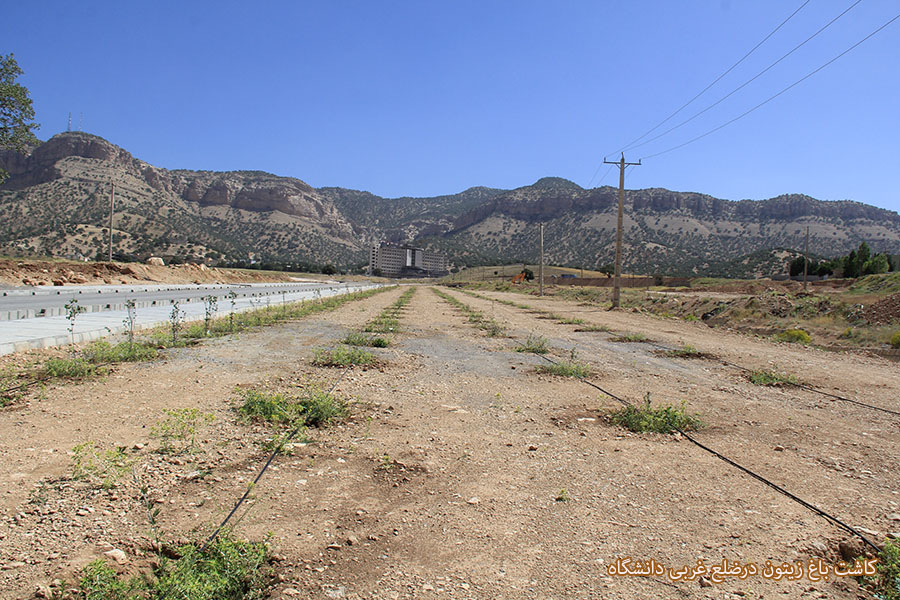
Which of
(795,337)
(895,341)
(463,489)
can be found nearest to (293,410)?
(463,489)

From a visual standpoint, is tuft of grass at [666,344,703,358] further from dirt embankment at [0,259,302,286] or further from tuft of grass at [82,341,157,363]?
dirt embankment at [0,259,302,286]

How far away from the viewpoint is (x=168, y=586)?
214cm

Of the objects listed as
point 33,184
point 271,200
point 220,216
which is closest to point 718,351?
point 33,184

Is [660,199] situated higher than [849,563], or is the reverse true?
[660,199]

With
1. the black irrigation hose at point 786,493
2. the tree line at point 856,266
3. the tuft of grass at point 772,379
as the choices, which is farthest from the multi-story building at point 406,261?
the black irrigation hose at point 786,493

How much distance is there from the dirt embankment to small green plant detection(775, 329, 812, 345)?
37.3 meters

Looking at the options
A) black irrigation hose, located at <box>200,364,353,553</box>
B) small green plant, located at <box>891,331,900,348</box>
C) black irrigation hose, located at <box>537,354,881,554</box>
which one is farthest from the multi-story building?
black irrigation hose, located at <box>537,354,881,554</box>

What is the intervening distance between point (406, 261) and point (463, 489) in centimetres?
15036

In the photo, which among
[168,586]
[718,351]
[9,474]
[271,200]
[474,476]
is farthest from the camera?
[271,200]

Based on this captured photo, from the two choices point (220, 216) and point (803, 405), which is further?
point (220, 216)

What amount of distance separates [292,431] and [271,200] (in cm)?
17024

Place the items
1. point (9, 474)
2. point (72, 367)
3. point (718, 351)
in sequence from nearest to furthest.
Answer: point (9, 474) < point (72, 367) < point (718, 351)

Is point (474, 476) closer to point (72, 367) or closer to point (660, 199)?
point (72, 367)

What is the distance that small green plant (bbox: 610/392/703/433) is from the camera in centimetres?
514
